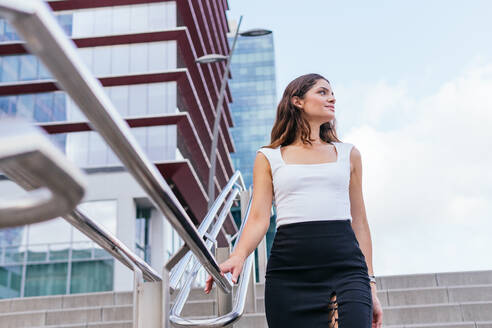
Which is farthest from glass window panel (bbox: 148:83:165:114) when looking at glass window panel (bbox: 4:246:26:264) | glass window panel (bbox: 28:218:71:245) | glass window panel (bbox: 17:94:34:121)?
glass window panel (bbox: 4:246:26:264)

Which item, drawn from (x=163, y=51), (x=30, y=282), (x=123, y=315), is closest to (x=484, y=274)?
(x=123, y=315)

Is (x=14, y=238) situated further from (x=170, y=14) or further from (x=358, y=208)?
(x=358, y=208)

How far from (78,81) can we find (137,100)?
78.7ft

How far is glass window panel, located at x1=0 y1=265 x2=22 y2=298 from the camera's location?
1989cm

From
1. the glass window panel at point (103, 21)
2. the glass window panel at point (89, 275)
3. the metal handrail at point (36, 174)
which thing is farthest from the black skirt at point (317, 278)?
the glass window panel at point (103, 21)

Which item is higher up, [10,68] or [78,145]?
[10,68]

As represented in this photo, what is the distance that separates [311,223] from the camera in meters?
2.35

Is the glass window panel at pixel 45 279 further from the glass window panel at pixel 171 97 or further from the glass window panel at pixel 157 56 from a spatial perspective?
the glass window panel at pixel 157 56

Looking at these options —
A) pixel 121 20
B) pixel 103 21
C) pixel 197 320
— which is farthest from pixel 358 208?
pixel 103 21

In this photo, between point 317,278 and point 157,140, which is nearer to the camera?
point 317,278

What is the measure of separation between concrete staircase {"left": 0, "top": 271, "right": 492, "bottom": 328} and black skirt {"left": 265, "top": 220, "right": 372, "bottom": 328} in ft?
9.41

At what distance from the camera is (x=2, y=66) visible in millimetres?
24531

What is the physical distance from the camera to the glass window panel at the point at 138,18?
25.5 m

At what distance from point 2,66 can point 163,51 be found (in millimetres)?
6362
